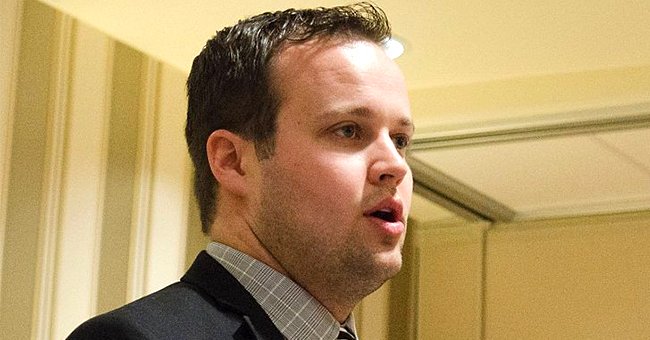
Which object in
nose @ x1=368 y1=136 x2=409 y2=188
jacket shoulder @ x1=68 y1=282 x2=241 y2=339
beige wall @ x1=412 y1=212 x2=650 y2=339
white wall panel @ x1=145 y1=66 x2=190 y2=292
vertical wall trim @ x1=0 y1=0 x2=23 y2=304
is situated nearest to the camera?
jacket shoulder @ x1=68 y1=282 x2=241 y2=339

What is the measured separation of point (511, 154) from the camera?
89.3 inches

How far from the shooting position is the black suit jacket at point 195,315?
769mm

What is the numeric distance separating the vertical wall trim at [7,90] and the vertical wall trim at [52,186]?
7cm

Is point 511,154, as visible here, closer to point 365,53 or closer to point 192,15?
point 192,15

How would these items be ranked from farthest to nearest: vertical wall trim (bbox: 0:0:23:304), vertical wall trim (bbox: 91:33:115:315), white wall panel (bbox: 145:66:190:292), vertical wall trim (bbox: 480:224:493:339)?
vertical wall trim (bbox: 480:224:493:339) < white wall panel (bbox: 145:66:190:292) < vertical wall trim (bbox: 91:33:115:315) < vertical wall trim (bbox: 0:0:23:304)

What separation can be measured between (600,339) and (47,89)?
1.26m

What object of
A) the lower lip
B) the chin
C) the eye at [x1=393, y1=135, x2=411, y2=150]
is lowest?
the chin

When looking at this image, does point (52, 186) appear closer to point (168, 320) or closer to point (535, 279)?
point (168, 320)

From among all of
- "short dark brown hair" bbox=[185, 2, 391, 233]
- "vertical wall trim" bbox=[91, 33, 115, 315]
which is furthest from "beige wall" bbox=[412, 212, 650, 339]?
"short dark brown hair" bbox=[185, 2, 391, 233]

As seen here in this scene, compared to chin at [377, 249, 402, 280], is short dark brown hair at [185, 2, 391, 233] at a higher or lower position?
higher

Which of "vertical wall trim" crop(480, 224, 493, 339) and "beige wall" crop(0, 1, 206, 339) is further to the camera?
"vertical wall trim" crop(480, 224, 493, 339)

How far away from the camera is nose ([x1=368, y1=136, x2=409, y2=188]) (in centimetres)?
87

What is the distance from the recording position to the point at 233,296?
2.74 feet

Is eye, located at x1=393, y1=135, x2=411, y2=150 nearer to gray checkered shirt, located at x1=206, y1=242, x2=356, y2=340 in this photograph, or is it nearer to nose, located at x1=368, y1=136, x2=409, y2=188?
nose, located at x1=368, y1=136, x2=409, y2=188
